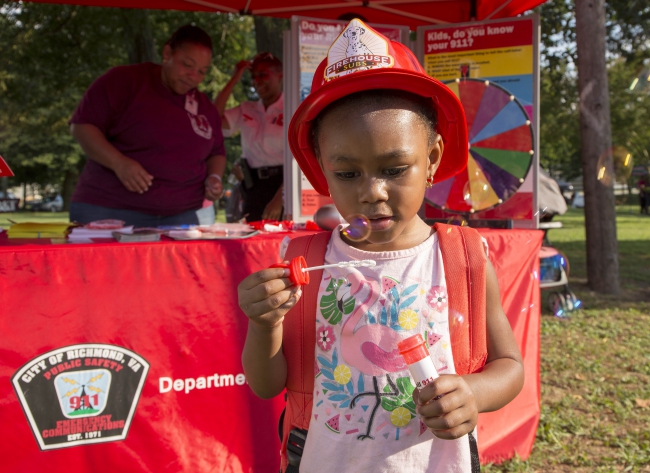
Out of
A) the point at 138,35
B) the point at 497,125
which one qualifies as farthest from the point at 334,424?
the point at 138,35

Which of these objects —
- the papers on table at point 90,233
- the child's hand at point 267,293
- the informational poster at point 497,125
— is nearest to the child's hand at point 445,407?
the child's hand at point 267,293

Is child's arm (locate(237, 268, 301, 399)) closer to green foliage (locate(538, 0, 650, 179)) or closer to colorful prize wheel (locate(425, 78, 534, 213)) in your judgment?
colorful prize wheel (locate(425, 78, 534, 213))

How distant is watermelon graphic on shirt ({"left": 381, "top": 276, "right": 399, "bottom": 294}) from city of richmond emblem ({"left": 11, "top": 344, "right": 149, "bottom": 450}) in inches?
50.9

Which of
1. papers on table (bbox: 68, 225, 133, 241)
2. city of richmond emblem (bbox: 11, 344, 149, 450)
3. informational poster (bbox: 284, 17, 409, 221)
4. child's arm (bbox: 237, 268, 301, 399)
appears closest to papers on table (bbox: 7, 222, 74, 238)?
papers on table (bbox: 68, 225, 133, 241)

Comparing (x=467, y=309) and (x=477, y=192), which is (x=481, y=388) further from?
(x=477, y=192)

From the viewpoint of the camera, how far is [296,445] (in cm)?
135

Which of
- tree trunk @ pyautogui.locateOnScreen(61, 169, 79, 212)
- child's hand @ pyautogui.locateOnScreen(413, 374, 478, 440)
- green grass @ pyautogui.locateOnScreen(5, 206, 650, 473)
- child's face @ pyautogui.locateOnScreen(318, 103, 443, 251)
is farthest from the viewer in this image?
tree trunk @ pyautogui.locateOnScreen(61, 169, 79, 212)

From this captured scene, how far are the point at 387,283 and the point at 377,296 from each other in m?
0.04

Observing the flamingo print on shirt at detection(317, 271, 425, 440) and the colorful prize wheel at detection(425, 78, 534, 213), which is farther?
the colorful prize wheel at detection(425, 78, 534, 213)

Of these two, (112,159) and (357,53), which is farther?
(112,159)

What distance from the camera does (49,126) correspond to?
22.2 m

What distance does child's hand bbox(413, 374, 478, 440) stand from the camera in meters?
1.07

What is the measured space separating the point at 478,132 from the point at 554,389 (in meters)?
1.78

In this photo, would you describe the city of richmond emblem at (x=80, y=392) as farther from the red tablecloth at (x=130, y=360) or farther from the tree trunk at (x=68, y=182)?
the tree trunk at (x=68, y=182)
